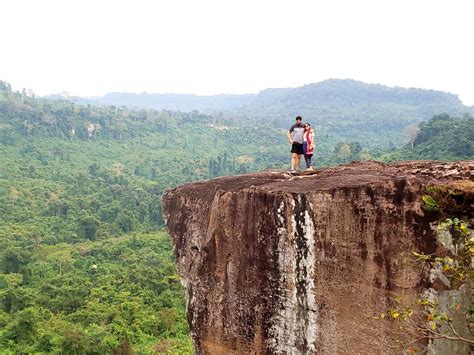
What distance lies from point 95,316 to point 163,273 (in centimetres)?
653

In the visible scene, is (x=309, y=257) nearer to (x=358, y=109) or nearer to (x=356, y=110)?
(x=356, y=110)

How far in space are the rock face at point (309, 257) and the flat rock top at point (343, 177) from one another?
1 centimetres

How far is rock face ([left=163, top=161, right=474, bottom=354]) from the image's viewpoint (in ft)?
14.9

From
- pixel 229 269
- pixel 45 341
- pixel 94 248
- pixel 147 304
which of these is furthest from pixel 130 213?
pixel 229 269

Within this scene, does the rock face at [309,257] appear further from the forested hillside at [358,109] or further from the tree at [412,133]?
the forested hillside at [358,109]

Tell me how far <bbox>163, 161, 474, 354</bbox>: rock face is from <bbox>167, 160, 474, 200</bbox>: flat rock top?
0.05ft

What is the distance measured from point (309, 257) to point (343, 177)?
93 cm

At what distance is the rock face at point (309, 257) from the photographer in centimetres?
453

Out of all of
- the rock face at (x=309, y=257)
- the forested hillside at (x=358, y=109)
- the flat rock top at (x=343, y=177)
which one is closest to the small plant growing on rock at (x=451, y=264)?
the rock face at (x=309, y=257)

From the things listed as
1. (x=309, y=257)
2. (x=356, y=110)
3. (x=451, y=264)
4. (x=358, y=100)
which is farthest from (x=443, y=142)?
(x=358, y=100)

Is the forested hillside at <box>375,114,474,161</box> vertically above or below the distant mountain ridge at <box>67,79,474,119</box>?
below

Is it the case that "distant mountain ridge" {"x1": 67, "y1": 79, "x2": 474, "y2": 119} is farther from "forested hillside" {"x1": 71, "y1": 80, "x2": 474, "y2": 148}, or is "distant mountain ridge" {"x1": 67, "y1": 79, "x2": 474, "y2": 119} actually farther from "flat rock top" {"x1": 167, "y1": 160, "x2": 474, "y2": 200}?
"flat rock top" {"x1": 167, "y1": 160, "x2": 474, "y2": 200}

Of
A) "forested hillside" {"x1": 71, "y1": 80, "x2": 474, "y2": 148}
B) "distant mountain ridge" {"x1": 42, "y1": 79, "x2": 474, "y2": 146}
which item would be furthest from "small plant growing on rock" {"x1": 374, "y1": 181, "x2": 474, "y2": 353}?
"forested hillside" {"x1": 71, "y1": 80, "x2": 474, "y2": 148}

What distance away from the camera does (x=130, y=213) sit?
39.8 metres
